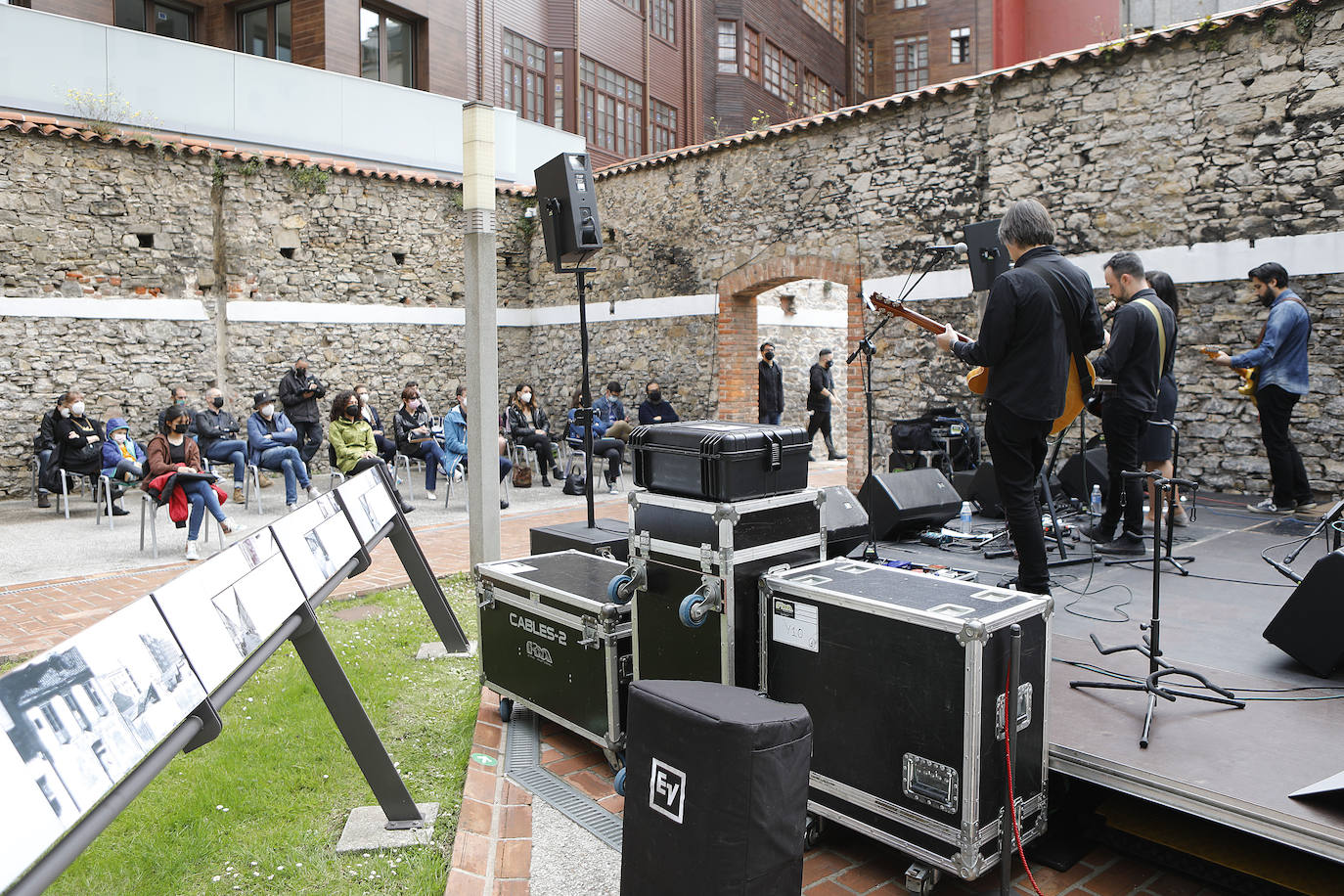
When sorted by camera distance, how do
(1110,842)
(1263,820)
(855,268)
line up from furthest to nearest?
1. (855,268)
2. (1110,842)
3. (1263,820)

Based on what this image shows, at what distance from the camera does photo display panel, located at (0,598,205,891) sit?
4.72 feet

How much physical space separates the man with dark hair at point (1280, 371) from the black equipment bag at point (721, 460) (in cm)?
488

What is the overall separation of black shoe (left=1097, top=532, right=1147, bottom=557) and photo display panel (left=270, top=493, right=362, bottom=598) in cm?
424

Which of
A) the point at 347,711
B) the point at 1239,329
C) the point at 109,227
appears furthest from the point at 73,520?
the point at 1239,329

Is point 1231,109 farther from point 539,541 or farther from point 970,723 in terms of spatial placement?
point 970,723

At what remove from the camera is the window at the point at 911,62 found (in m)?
26.9

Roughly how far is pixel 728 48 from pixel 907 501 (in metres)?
19.0

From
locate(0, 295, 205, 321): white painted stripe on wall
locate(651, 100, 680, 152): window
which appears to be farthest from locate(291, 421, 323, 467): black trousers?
locate(651, 100, 680, 152): window

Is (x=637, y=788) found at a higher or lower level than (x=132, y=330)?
lower

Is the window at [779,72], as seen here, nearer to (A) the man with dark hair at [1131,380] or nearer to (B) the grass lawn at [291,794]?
(A) the man with dark hair at [1131,380]

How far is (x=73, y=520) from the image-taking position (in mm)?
8992

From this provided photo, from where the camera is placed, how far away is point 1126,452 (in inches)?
207

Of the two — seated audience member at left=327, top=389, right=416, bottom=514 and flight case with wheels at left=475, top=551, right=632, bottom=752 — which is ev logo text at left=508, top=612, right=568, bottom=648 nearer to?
flight case with wheels at left=475, top=551, right=632, bottom=752

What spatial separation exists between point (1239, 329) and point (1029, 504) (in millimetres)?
5339
